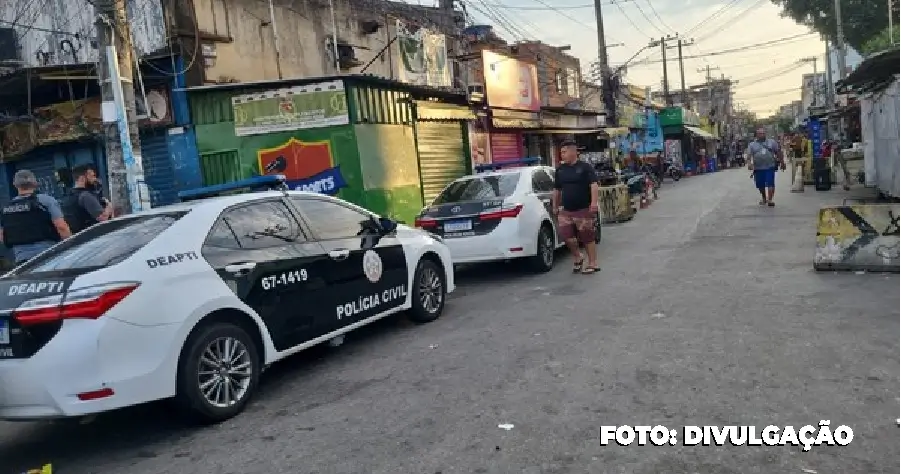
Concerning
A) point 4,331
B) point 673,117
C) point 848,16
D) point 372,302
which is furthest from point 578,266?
point 673,117

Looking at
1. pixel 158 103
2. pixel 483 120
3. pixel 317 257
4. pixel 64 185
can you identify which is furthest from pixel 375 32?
pixel 317 257

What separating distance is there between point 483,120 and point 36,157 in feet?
37.0

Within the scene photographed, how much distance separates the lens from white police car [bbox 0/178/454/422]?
3939mm

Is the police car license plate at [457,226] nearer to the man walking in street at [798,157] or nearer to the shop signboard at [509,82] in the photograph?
the shop signboard at [509,82]

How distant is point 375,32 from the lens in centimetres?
1691

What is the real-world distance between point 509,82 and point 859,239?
560 inches

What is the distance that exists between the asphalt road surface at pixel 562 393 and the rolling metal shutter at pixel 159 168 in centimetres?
805

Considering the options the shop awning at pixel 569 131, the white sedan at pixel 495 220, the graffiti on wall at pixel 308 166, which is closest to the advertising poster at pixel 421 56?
the graffiti on wall at pixel 308 166

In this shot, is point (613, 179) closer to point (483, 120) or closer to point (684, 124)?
point (483, 120)

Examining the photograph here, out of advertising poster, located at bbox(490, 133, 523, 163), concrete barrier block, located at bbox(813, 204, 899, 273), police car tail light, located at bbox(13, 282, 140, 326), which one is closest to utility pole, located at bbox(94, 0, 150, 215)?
police car tail light, located at bbox(13, 282, 140, 326)

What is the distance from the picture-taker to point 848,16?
3522cm

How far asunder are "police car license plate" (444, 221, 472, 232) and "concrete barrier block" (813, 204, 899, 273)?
420 cm

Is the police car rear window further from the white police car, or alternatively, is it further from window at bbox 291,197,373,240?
window at bbox 291,197,373,240

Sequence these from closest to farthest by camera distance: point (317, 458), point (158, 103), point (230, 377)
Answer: point (317, 458)
point (230, 377)
point (158, 103)
